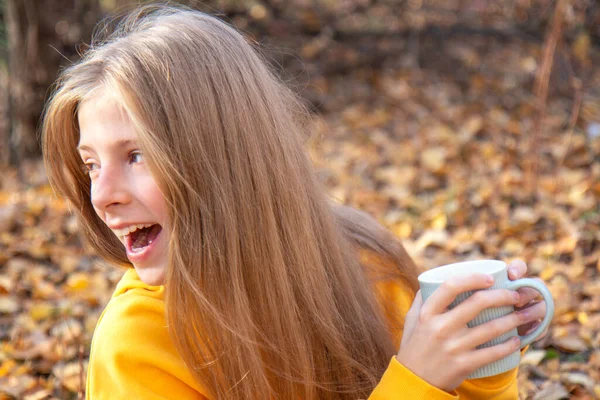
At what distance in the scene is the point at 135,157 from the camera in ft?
3.65

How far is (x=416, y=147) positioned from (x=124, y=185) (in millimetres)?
2459

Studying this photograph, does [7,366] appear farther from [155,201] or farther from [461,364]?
[461,364]

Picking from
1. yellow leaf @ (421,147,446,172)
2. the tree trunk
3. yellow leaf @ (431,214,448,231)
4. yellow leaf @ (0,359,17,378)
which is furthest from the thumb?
the tree trunk

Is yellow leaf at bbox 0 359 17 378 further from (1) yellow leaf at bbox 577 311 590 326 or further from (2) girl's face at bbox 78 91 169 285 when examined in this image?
(1) yellow leaf at bbox 577 311 590 326

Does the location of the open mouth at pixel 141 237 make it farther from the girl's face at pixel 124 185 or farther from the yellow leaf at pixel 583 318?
the yellow leaf at pixel 583 318

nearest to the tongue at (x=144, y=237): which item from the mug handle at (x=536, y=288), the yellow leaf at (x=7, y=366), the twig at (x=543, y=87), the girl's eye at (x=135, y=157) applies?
the girl's eye at (x=135, y=157)

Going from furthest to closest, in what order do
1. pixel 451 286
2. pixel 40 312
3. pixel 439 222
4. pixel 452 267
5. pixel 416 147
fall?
pixel 416 147
pixel 439 222
pixel 40 312
pixel 452 267
pixel 451 286

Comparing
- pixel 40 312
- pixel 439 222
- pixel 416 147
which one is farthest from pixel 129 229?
pixel 416 147

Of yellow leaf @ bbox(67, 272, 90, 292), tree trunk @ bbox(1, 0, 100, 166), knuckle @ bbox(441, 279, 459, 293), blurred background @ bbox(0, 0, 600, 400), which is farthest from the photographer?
tree trunk @ bbox(1, 0, 100, 166)

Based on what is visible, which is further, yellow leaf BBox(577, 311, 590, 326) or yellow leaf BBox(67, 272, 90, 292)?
yellow leaf BBox(67, 272, 90, 292)

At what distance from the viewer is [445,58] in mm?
4289

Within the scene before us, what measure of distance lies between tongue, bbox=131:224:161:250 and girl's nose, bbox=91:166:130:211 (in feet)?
0.23

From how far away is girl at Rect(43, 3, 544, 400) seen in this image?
3.51ft

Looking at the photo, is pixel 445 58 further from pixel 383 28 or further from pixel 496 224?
pixel 496 224
